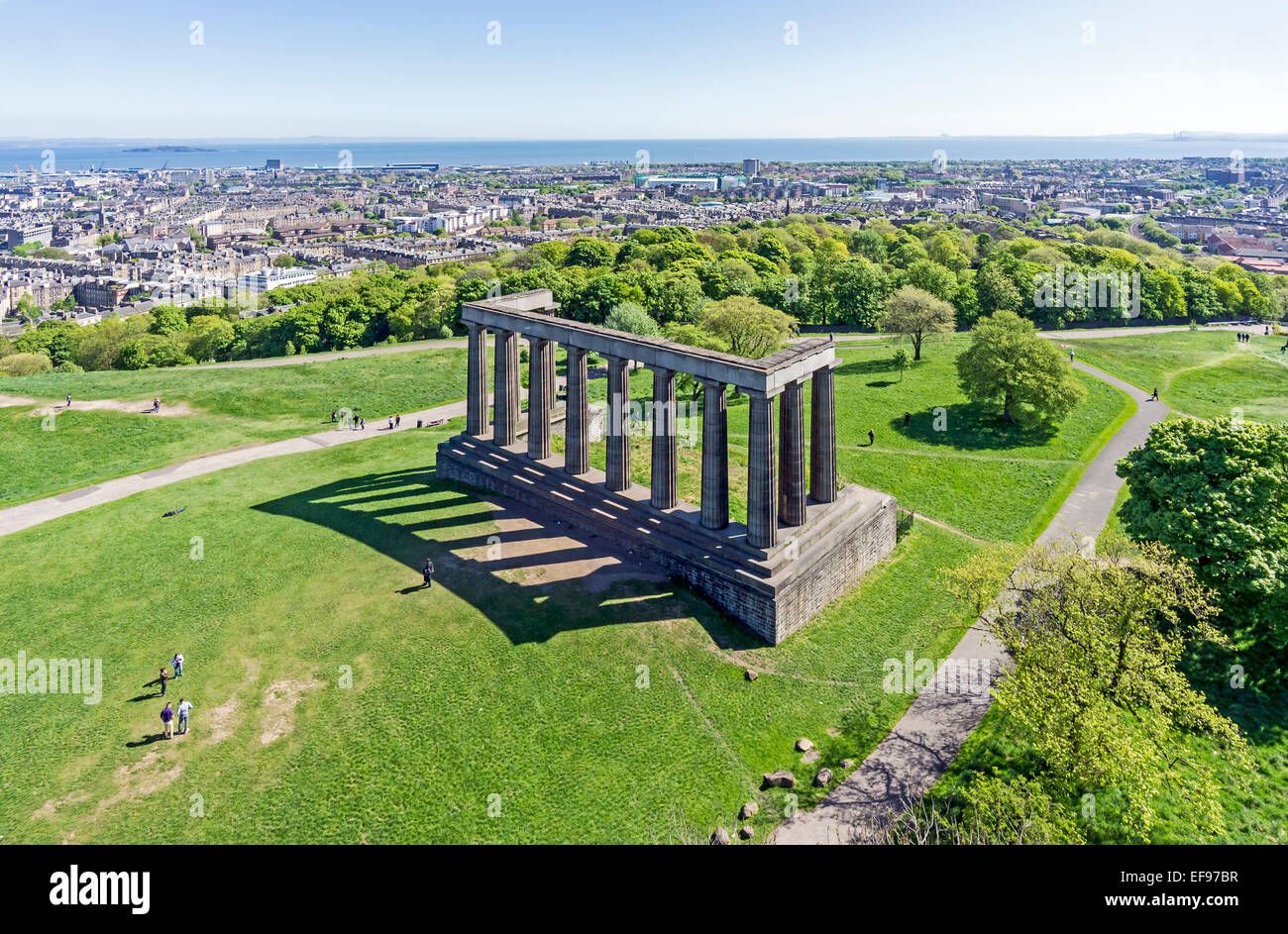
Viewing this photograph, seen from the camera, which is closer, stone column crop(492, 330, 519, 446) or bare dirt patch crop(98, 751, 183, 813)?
bare dirt patch crop(98, 751, 183, 813)

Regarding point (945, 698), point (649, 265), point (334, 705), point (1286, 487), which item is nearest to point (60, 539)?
point (334, 705)

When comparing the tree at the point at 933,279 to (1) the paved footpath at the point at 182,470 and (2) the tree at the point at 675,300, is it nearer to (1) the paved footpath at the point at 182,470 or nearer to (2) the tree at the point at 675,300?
(2) the tree at the point at 675,300

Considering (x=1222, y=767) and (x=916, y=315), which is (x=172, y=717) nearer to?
(x=1222, y=767)

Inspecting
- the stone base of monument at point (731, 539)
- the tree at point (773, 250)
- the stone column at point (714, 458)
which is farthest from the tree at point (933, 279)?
the stone column at point (714, 458)

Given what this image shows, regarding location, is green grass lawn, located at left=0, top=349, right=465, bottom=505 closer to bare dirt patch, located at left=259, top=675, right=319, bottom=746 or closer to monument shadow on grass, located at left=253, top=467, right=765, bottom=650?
monument shadow on grass, located at left=253, top=467, right=765, bottom=650

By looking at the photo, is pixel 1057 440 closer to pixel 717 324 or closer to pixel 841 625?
pixel 717 324

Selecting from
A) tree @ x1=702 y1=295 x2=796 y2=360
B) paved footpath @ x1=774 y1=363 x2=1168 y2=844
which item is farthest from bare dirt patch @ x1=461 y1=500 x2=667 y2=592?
tree @ x1=702 y1=295 x2=796 y2=360

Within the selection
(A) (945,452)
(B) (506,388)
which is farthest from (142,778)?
(A) (945,452)
